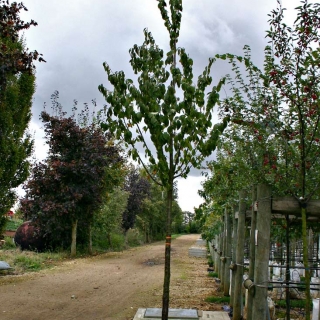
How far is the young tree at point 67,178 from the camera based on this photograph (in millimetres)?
20625

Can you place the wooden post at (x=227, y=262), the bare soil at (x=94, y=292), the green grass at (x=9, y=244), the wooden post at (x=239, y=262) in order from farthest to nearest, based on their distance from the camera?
the green grass at (x=9, y=244)
the wooden post at (x=227, y=262)
the bare soil at (x=94, y=292)
the wooden post at (x=239, y=262)

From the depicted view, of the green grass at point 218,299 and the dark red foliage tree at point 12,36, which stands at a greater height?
the dark red foliage tree at point 12,36

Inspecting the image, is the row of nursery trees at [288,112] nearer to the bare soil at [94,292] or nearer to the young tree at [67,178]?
A: the bare soil at [94,292]

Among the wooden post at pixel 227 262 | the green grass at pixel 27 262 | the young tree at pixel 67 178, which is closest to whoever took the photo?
the wooden post at pixel 227 262

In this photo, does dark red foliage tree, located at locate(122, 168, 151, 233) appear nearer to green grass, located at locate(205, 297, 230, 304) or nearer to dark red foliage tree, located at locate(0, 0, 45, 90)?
green grass, located at locate(205, 297, 230, 304)

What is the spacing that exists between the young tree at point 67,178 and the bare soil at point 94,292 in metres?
4.44

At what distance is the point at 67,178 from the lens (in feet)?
70.3

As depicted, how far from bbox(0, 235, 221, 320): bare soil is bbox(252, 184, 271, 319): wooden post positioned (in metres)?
3.78

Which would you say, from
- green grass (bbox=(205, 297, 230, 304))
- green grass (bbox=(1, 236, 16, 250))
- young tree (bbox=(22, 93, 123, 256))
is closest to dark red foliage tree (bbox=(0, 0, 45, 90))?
green grass (bbox=(205, 297, 230, 304))

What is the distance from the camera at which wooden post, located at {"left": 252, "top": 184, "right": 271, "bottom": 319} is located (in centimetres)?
518

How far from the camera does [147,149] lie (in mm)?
6379

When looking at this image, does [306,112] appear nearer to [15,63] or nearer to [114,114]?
[114,114]

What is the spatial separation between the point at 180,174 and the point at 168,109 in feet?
3.37

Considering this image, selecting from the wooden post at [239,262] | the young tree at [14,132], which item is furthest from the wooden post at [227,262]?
the young tree at [14,132]
